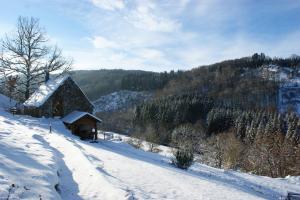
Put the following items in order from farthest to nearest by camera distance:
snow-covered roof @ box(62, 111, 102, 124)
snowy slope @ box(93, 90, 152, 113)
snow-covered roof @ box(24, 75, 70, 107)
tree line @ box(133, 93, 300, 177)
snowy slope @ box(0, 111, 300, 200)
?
snowy slope @ box(93, 90, 152, 113)
tree line @ box(133, 93, 300, 177)
snow-covered roof @ box(24, 75, 70, 107)
snow-covered roof @ box(62, 111, 102, 124)
snowy slope @ box(0, 111, 300, 200)

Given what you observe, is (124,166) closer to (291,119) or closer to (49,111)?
(49,111)

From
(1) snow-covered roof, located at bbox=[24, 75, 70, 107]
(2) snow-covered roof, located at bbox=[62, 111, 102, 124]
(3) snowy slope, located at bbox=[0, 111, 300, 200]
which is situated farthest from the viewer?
(1) snow-covered roof, located at bbox=[24, 75, 70, 107]

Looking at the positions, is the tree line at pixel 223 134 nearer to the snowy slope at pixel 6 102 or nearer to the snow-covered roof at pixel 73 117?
the snow-covered roof at pixel 73 117

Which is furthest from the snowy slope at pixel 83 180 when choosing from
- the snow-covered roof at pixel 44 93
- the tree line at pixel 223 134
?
the snow-covered roof at pixel 44 93

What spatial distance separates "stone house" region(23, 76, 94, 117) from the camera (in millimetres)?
30438

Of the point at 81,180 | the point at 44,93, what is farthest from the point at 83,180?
the point at 44,93

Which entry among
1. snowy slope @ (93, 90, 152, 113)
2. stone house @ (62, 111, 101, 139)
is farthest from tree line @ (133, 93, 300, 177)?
snowy slope @ (93, 90, 152, 113)

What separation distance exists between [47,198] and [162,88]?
174853 millimetres

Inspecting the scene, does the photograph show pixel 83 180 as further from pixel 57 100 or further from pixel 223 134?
pixel 223 134

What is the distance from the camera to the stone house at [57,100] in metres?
30.4

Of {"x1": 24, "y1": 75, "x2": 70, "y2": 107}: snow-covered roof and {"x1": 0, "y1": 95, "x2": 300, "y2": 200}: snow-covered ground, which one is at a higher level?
{"x1": 24, "y1": 75, "x2": 70, "y2": 107}: snow-covered roof

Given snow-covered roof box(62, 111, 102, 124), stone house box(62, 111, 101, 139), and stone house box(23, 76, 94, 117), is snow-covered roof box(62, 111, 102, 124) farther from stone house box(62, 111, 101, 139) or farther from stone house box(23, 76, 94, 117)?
stone house box(23, 76, 94, 117)

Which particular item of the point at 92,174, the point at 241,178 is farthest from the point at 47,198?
the point at 241,178

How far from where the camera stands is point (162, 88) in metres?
181
